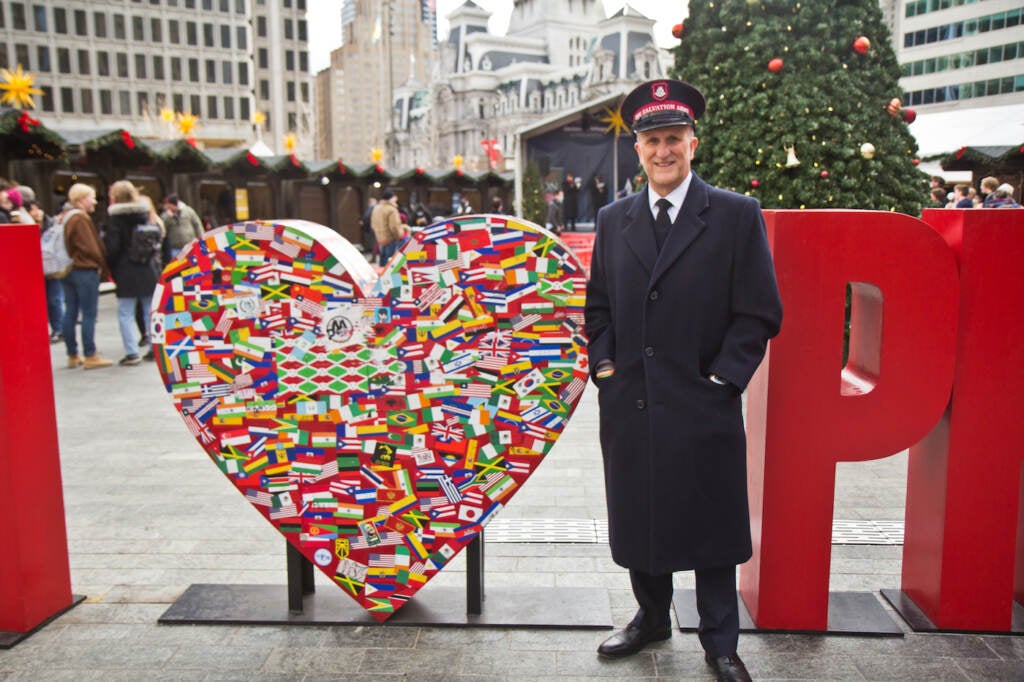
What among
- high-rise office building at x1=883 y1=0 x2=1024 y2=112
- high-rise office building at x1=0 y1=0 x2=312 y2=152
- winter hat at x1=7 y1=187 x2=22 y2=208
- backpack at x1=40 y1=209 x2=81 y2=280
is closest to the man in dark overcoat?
backpack at x1=40 y1=209 x2=81 y2=280

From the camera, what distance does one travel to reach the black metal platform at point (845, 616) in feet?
10.6

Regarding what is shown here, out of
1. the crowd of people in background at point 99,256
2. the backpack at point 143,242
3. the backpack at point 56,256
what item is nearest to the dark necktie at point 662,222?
the crowd of people in background at point 99,256

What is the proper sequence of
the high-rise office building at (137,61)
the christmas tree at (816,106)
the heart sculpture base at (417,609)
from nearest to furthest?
the heart sculpture base at (417,609), the christmas tree at (816,106), the high-rise office building at (137,61)

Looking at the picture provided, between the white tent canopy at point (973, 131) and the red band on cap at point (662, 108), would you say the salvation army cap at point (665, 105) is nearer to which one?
the red band on cap at point (662, 108)

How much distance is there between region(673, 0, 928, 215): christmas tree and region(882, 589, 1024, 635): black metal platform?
4.52 metres

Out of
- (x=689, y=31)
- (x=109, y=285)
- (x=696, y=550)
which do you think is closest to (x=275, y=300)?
(x=696, y=550)

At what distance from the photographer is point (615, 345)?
9.61ft

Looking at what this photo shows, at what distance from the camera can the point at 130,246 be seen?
29.0ft

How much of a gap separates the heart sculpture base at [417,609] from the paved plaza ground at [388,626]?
4 centimetres

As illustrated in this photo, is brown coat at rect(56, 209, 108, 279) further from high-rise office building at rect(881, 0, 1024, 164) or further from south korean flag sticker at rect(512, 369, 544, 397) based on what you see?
high-rise office building at rect(881, 0, 1024, 164)

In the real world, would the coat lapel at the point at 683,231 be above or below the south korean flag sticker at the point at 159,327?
above

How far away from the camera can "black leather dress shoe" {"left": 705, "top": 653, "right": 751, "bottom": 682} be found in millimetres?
2830

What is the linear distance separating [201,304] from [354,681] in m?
1.45

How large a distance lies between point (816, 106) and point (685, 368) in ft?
18.1
